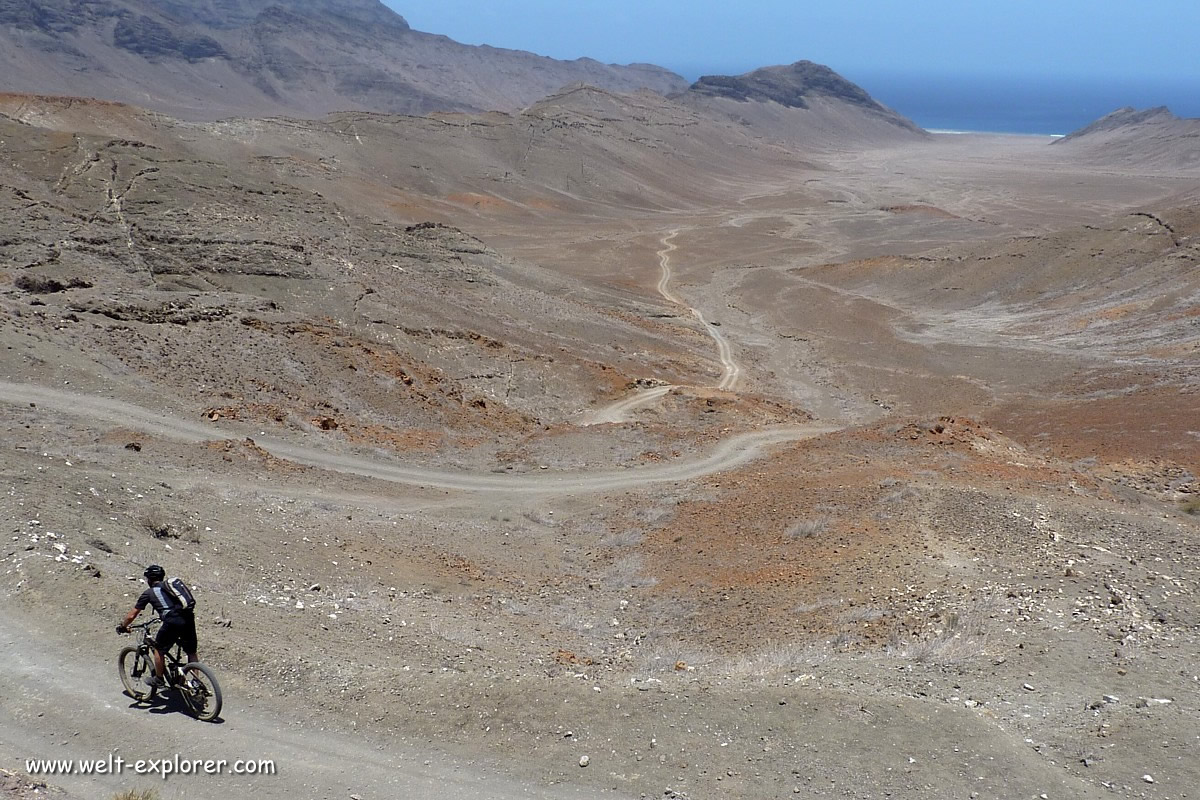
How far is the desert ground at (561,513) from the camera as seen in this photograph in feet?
28.3

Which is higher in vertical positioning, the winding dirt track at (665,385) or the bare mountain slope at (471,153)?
the bare mountain slope at (471,153)

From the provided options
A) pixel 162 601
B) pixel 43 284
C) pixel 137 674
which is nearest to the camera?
pixel 162 601

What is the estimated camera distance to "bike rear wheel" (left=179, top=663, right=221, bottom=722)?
838cm

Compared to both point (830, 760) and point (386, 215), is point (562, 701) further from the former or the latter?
point (386, 215)

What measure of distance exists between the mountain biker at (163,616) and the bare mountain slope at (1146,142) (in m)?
180

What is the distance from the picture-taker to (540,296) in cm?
4334

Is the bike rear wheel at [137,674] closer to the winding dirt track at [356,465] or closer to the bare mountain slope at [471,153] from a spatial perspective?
the winding dirt track at [356,465]

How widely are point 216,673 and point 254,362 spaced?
17.4 metres

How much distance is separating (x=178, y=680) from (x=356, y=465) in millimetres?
12317

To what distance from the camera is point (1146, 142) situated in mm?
170875

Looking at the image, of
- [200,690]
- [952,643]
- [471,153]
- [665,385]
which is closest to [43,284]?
[665,385]

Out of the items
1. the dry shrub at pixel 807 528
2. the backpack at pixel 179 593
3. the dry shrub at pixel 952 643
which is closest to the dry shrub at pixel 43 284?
the backpack at pixel 179 593

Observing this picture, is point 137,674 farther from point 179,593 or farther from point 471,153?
point 471,153

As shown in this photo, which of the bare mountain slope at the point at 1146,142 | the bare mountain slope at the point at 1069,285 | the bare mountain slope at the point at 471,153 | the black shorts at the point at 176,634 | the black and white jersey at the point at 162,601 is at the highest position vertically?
the bare mountain slope at the point at 1146,142
